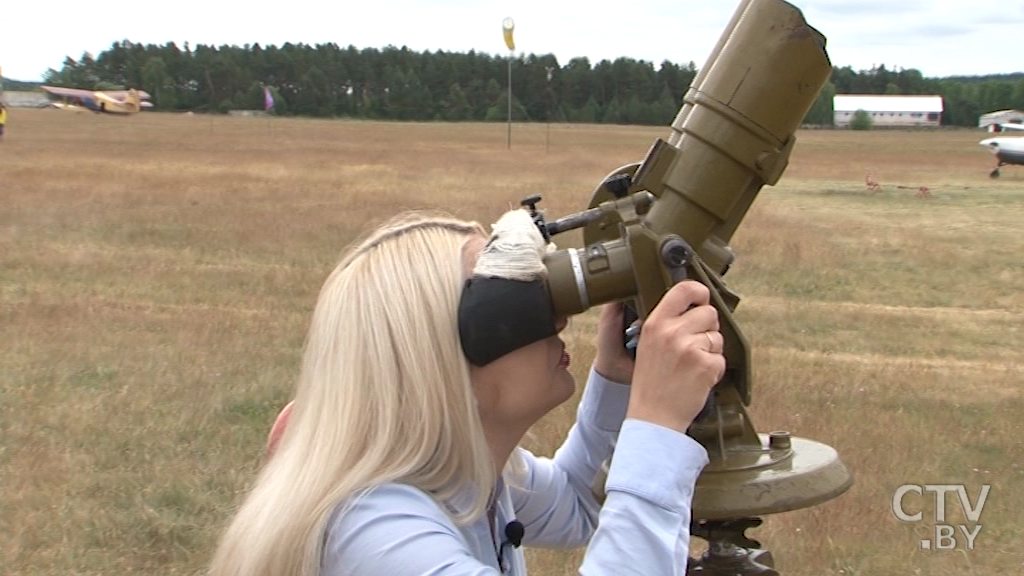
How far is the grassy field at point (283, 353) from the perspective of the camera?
14.3 ft

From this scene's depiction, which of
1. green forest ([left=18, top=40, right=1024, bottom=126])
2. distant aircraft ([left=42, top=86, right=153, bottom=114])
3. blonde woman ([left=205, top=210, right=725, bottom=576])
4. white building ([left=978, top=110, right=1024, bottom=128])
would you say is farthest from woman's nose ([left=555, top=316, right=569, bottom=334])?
white building ([left=978, top=110, right=1024, bottom=128])

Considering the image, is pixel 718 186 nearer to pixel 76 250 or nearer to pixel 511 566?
pixel 511 566

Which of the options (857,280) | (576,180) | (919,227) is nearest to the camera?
(857,280)

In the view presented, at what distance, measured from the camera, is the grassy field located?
4.34 m

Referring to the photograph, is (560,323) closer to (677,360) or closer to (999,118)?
(677,360)

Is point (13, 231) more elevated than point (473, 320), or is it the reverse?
point (473, 320)

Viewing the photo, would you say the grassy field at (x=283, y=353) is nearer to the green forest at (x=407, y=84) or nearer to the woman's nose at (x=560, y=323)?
the woman's nose at (x=560, y=323)

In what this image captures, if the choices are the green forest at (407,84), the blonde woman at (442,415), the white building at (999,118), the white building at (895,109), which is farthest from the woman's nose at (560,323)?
the white building at (895,109)

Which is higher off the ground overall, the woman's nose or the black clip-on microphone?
the woman's nose

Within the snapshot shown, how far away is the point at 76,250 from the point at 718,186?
1150 centimetres

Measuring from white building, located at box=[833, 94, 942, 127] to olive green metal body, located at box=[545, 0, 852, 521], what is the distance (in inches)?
3962

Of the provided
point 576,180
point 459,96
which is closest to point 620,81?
point 459,96

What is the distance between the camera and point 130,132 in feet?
142

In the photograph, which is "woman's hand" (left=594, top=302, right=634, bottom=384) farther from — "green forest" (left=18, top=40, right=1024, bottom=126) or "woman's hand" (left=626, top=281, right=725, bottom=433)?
"green forest" (left=18, top=40, right=1024, bottom=126)
